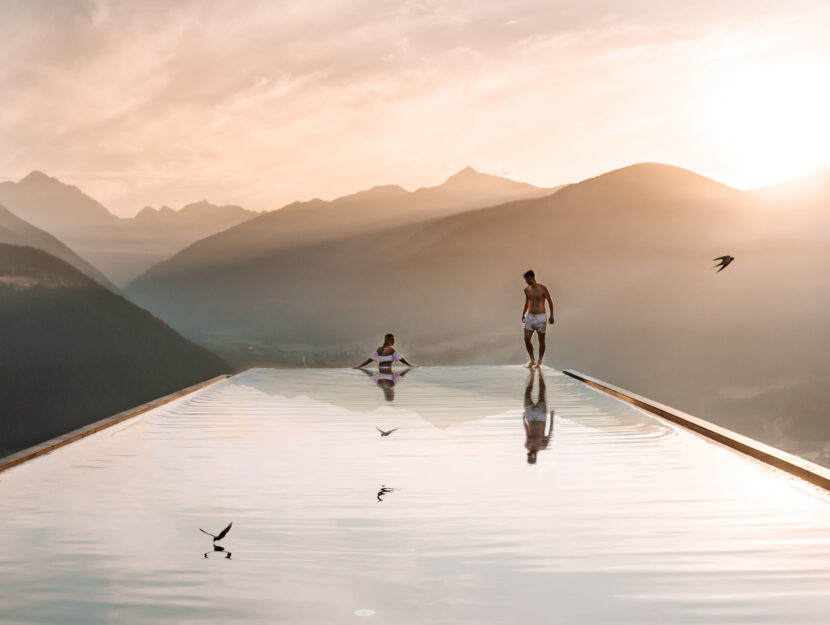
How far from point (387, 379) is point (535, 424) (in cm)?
671

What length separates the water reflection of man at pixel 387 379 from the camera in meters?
13.0

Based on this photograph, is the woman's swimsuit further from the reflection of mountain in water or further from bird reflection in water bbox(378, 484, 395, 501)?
bird reflection in water bbox(378, 484, 395, 501)

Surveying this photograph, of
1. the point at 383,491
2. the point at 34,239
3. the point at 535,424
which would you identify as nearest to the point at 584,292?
the point at 34,239

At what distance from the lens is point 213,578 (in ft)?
13.3

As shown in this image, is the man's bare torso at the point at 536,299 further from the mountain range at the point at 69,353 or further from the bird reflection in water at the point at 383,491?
the mountain range at the point at 69,353

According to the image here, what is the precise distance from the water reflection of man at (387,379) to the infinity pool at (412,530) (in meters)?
4.09

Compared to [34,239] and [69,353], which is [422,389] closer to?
[69,353]

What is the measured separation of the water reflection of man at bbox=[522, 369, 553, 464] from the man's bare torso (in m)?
2.28

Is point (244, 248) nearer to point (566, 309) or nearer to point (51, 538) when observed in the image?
point (566, 309)

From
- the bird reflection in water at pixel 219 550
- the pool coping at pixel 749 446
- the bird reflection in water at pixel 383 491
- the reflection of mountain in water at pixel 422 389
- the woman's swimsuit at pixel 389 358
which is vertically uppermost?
the woman's swimsuit at pixel 389 358

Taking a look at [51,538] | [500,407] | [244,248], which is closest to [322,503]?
[51,538]

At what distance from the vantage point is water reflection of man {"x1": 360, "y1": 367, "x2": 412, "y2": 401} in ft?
42.5

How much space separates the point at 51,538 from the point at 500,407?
6.67 metres

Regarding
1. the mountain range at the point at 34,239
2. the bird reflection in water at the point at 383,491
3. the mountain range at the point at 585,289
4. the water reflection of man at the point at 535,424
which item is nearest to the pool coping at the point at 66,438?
the bird reflection in water at the point at 383,491
